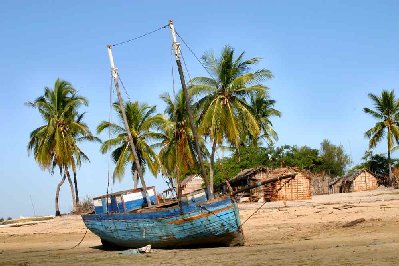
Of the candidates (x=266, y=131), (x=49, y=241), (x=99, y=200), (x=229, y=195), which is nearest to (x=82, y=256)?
(x=99, y=200)

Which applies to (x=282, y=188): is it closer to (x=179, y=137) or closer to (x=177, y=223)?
(x=179, y=137)

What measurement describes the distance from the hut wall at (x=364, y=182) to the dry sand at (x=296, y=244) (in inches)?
950

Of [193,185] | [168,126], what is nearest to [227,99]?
[168,126]

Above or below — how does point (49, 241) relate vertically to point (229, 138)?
below

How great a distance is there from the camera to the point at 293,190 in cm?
3569

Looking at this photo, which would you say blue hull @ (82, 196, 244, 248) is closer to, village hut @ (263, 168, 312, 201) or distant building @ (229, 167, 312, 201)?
distant building @ (229, 167, 312, 201)

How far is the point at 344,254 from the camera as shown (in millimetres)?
11312

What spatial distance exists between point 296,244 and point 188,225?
12.8 ft

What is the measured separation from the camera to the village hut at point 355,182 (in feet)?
154

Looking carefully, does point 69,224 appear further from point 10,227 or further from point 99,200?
point 99,200

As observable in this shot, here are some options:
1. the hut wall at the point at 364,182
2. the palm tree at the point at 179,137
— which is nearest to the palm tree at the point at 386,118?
the hut wall at the point at 364,182

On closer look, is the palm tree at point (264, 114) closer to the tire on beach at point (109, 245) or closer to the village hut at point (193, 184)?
the village hut at point (193, 184)

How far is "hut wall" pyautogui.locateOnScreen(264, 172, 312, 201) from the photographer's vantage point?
34.7 meters

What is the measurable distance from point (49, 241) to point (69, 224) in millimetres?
6354
